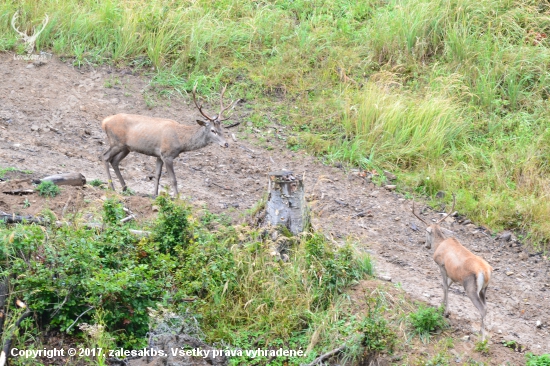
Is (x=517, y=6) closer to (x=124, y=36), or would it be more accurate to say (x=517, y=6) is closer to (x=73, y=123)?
(x=124, y=36)

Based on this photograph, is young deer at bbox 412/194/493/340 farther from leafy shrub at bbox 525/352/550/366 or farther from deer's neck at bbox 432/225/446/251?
leafy shrub at bbox 525/352/550/366

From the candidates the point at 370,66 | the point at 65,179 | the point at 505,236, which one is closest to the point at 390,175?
the point at 505,236

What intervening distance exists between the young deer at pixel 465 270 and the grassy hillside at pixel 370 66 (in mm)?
3123

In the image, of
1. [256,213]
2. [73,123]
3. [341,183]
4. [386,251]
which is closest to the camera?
[256,213]

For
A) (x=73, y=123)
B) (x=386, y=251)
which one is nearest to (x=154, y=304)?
(x=386, y=251)

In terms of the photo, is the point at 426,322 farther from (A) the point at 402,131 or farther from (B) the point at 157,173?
(A) the point at 402,131

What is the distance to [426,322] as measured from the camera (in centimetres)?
715

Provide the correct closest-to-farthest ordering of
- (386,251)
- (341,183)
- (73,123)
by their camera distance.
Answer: (386,251) < (341,183) < (73,123)

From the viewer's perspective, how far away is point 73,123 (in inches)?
468

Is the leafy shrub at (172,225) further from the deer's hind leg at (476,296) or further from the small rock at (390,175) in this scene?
the small rock at (390,175)

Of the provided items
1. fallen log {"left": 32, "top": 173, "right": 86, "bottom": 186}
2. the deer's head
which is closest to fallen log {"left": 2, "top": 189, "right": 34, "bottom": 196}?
fallen log {"left": 32, "top": 173, "right": 86, "bottom": 186}

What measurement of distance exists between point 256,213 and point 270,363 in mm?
1975

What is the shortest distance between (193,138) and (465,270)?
4.66 meters

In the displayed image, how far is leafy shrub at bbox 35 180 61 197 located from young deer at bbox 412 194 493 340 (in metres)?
4.13
